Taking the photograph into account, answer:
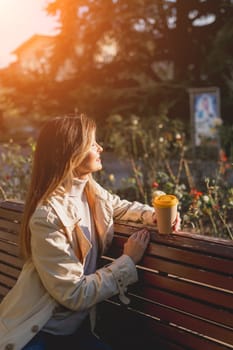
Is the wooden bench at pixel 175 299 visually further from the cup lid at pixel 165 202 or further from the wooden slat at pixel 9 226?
the wooden slat at pixel 9 226

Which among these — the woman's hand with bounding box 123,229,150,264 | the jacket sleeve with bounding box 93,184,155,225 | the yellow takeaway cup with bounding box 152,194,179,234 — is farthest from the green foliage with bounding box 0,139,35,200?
the yellow takeaway cup with bounding box 152,194,179,234

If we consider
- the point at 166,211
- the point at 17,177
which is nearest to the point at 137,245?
the point at 166,211

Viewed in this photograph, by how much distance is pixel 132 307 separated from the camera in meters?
2.16

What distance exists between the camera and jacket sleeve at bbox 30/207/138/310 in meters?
1.89

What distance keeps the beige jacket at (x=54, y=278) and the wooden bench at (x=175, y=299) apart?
121 millimetres

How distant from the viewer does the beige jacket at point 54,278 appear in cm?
189

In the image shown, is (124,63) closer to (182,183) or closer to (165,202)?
(182,183)

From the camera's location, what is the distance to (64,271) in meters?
1.89

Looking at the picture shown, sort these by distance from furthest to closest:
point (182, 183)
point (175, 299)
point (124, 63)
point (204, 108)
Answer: point (124, 63) → point (204, 108) → point (182, 183) → point (175, 299)

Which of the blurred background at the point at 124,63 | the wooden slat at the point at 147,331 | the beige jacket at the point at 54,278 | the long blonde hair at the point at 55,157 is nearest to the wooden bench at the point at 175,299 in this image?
the wooden slat at the point at 147,331

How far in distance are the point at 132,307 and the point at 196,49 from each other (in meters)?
15.7

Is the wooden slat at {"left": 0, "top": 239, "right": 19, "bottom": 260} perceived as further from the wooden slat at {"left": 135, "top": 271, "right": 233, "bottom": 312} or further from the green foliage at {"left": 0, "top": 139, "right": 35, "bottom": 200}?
the green foliage at {"left": 0, "top": 139, "right": 35, "bottom": 200}

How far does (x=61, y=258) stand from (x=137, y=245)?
32 cm

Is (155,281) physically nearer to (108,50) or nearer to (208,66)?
(208,66)
